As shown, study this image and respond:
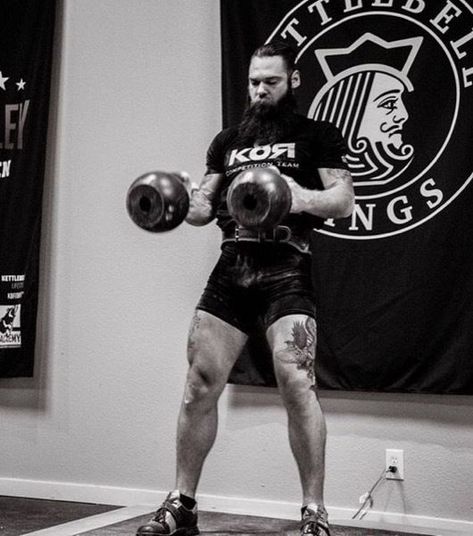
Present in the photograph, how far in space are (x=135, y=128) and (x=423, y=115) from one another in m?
1.23

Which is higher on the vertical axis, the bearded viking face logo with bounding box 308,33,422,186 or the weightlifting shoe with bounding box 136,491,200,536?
the bearded viking face logo with bounding box 308,33,422,186

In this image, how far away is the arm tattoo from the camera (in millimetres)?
2584

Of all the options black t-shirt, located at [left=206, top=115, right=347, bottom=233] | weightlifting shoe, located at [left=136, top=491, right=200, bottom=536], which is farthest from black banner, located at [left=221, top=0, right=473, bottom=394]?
weightlifting shoe, located at [left=136, top=491, right=200, bottom=536]

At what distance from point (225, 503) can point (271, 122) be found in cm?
154

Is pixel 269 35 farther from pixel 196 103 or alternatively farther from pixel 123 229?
pixel 123 229

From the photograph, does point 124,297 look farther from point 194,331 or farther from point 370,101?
point 370,101

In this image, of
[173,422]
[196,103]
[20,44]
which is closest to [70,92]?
[20,44]

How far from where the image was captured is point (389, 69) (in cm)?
329

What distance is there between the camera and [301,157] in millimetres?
2715

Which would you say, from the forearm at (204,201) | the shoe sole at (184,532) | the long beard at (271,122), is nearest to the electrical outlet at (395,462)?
the shoe sole at (184,532)

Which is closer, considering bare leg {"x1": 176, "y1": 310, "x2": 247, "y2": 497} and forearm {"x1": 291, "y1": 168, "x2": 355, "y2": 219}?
forearm {"x1": 291, "y1": 168, "x2": 355, "y2": 219}

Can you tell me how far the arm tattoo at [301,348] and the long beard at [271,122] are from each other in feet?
1.94

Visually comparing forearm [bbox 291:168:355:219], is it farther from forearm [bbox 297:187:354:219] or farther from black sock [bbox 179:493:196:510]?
black sock [bbox 179:493:196:510]

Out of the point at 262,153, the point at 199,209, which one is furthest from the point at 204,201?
the point at 262,153
